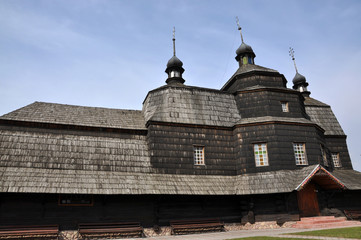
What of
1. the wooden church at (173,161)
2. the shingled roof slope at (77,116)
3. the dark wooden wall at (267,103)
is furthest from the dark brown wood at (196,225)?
the dark wooden wall at (267,103)

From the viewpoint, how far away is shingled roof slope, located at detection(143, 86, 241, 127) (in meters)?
18.7

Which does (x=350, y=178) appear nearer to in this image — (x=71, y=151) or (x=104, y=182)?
(x=104, y=182)

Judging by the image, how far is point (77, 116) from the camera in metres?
18.0

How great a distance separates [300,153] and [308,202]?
3.13 metres

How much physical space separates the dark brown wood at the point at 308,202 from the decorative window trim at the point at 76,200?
12352 millimetres

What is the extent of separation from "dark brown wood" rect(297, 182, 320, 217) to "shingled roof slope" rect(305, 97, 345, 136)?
8255 mm

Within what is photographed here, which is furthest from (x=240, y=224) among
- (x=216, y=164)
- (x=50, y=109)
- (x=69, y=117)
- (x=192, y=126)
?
(x=50, y=109)

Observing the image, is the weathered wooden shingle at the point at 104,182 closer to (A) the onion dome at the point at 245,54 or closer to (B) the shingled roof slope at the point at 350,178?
(B) the shingled roof slope at the point at 350,178

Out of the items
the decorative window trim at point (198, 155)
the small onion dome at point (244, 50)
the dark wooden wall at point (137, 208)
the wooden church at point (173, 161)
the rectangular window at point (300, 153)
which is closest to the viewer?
the dark wooden wall at point (137, 208)

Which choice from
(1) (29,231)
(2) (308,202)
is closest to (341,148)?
(2) (308,202)

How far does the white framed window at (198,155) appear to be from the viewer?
18.0 meters

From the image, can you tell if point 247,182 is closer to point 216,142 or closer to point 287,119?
point 216,142

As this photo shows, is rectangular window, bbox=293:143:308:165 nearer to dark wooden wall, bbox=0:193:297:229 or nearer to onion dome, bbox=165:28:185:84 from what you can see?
dark wooden wall, bbox=0:193:297:229

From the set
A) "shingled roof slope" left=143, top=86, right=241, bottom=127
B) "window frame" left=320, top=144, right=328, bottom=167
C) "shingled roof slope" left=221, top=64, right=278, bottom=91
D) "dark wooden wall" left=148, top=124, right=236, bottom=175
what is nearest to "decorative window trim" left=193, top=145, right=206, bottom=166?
"dark wooden wall" left=148, top=124, right=236, bottom=175
